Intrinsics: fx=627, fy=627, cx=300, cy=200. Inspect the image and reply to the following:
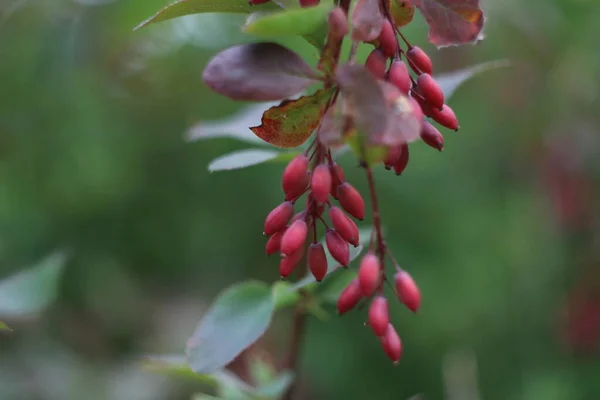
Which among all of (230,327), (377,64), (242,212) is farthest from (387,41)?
(242,212)

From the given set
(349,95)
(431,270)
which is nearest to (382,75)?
(349,95)

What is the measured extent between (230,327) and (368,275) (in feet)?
0.73

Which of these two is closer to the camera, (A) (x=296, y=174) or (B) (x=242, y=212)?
(A) (x=296, y=174)

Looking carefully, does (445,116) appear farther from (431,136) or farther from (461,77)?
(461,77)

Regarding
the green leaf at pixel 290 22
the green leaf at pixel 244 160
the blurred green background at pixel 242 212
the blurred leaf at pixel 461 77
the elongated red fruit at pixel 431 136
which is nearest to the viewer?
the green leaf at pixel 290 22

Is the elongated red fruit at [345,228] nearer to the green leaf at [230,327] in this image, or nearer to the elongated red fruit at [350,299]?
the elongated red fruit at [350,299]

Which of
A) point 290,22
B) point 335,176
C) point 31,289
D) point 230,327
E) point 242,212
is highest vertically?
point 290,22

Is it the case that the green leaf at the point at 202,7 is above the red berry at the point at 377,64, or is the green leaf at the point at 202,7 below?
above

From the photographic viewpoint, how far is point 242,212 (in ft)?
7.03

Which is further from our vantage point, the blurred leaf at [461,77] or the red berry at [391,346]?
the blurred leaf at [461,77]

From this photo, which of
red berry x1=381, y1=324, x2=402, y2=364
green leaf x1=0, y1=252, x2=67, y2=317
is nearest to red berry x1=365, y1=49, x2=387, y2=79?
red berry x1=381, y1=324, x2=402, y2=364

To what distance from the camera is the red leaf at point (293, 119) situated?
0.50m

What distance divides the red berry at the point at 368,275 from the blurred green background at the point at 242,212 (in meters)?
1.25

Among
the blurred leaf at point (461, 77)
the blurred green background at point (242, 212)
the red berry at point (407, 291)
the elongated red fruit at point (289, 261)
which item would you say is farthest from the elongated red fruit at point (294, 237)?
the blurred green background at point (242, 212)
